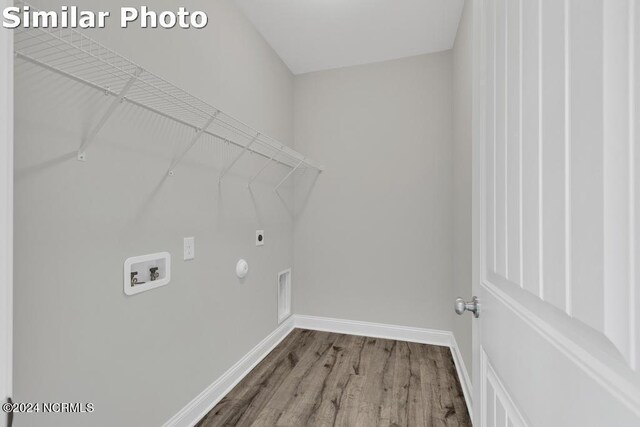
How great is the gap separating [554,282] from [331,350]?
2.20 metres

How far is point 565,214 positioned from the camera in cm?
43

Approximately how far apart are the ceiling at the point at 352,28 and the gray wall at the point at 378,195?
0.57 ft

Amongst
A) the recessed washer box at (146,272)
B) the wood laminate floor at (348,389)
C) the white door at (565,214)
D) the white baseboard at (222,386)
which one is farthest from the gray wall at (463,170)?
the recessed washer box at (146,272)

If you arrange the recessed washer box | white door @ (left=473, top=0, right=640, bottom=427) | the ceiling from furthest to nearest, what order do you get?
1. the ceiling
2. the recessed washer box
3. white door @ (left=473, top=0, right=640, bottom=427)


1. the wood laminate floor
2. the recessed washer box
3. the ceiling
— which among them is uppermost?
the ceiling

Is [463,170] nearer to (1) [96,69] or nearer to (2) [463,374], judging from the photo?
(2) [463,374]

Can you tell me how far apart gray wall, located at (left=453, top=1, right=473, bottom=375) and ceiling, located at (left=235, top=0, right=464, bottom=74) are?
20 centimetres

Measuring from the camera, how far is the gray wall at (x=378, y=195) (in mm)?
2510

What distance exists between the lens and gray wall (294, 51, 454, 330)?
251cm

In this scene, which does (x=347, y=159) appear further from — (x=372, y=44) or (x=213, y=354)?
(x=213, y=354)
